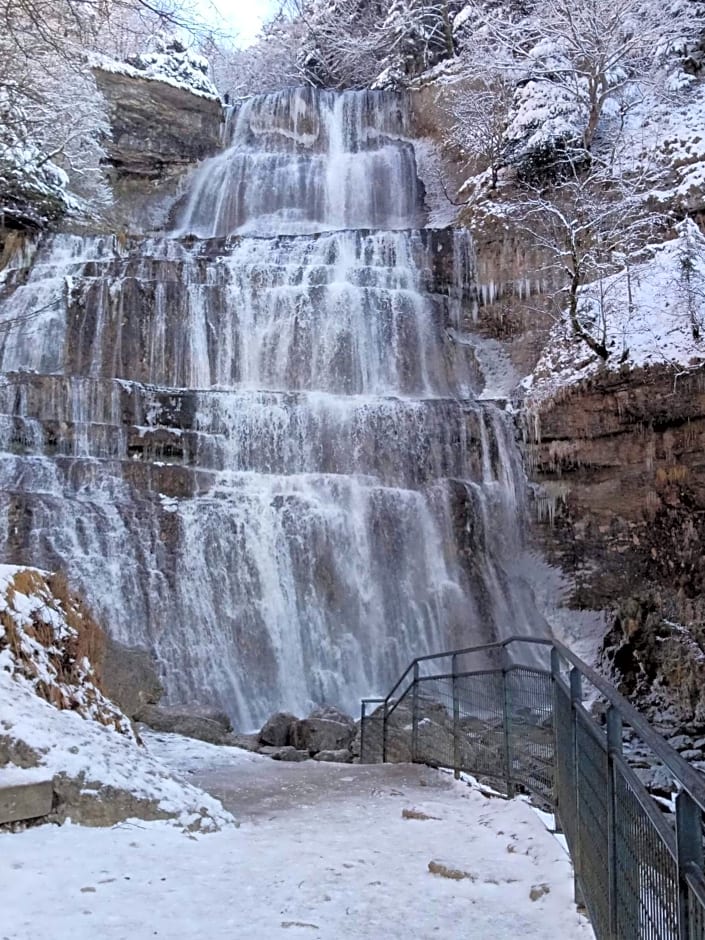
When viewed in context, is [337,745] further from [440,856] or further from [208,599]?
[440,856]

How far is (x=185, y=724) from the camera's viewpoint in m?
10.9

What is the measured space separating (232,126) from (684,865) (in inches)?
1249

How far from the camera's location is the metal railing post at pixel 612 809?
107 inches

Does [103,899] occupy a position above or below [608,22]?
below

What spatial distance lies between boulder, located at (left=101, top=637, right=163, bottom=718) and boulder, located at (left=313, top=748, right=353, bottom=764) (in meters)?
2.47

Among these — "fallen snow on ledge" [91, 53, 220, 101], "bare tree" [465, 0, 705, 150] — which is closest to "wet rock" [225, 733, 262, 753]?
"bare tree" [465, 0, 705, 150]

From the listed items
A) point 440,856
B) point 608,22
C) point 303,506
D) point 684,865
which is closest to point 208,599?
point 303,506

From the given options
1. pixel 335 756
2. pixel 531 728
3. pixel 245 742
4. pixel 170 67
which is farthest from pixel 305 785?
pixel 170 67

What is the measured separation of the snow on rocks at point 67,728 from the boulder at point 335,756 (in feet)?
13.0

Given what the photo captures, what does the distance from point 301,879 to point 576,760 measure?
1.44 m

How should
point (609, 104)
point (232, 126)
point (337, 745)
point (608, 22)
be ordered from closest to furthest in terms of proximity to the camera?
1. point (337, 745)
2. point (608, 22)
3. point (609, 104)
4. point (232, 126)

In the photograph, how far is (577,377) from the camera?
18078 millimetres

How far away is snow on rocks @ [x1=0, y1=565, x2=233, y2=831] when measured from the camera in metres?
4.76

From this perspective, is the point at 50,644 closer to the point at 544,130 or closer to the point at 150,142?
the point at 544,130
